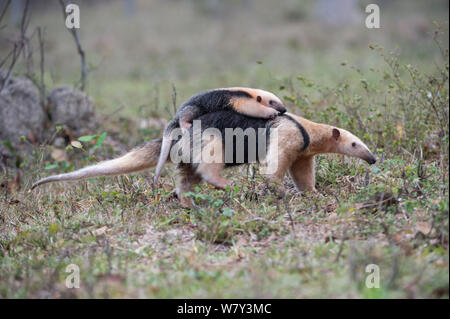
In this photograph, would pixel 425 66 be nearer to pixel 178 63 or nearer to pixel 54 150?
pixel 178 63

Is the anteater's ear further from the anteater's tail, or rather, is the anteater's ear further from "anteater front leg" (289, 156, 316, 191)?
the anteater's tail

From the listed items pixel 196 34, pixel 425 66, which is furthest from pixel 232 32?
pixel 425 66

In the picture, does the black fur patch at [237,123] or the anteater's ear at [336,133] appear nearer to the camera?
the black fur patch at [237,123]

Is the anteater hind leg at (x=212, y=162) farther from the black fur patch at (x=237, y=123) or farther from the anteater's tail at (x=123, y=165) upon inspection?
the anteater's tail at (x=123, y=165)

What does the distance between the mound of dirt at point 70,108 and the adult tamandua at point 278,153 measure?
3363mm

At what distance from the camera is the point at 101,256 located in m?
4.24

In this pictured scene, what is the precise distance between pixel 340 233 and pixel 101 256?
6.34ft

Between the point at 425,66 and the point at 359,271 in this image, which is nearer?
the point at 359,271

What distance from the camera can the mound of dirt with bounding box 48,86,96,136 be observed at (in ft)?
27.6

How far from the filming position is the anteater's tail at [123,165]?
5043mm

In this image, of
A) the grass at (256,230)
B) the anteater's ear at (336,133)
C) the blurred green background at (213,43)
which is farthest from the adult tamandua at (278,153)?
the blurred green background at (213,43)

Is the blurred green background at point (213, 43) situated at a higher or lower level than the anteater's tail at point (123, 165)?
higher

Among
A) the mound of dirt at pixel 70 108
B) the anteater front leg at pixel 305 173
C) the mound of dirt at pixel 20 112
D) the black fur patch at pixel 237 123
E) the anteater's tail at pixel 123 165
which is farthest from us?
the mound of dirt at pixel 70 108

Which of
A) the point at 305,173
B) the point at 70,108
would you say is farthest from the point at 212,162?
the point at 70,108
